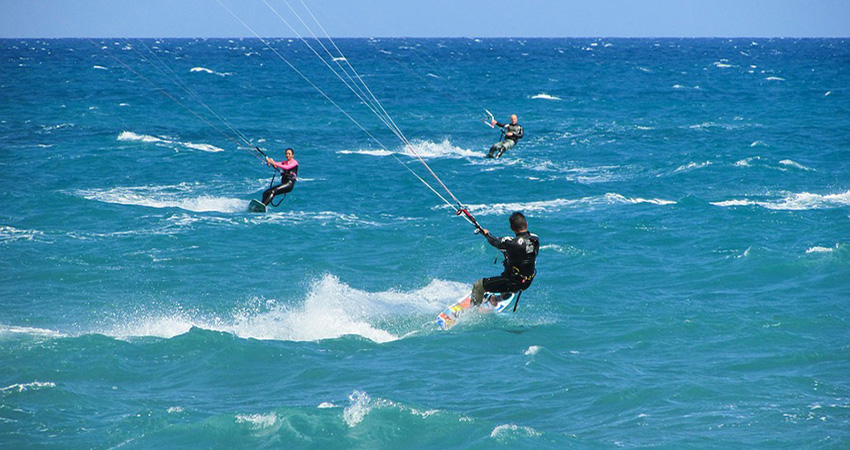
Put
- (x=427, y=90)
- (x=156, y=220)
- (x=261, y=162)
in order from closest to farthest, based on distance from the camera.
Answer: (x=156, y=220) → (x=261, y=162) → (x=427, y=90)

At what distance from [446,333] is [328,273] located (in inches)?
229

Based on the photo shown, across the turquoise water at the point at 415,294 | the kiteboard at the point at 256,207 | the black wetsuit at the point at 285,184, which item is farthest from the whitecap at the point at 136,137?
the black wetsuit at the point at 285,184

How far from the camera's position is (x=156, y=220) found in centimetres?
2686

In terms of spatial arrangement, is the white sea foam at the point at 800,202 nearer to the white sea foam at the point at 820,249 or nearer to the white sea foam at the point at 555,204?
the white sea foam at the point at 555,204

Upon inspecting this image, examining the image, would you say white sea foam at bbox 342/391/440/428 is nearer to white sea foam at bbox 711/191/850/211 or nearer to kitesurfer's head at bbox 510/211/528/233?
kitesurfer's head at bbox 510/211/528/233

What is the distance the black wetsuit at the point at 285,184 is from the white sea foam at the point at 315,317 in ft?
12.1

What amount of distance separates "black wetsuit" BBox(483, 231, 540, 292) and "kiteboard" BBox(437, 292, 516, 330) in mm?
625

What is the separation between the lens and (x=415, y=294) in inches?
775

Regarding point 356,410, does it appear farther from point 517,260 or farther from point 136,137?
point 136,137

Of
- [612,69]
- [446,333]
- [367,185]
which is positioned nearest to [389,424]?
[446,333]

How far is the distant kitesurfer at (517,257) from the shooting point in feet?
46.8

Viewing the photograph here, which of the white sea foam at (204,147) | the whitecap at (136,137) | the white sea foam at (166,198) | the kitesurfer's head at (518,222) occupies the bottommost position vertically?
the white sea foam at (166,198)

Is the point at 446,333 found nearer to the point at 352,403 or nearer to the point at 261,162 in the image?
the point at 352,403

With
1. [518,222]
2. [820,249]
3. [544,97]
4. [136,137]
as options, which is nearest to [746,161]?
[820,249]
